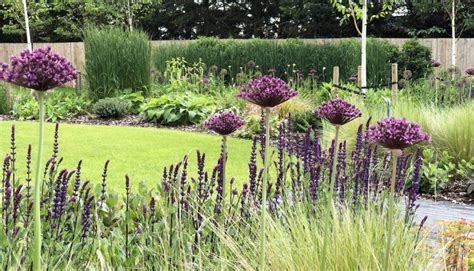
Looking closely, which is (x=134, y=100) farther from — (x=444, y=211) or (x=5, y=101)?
(x=444, y=211)

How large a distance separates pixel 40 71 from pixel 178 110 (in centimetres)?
944

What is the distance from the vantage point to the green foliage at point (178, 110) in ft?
A: 34.3

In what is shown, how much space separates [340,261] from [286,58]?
49.0 feet

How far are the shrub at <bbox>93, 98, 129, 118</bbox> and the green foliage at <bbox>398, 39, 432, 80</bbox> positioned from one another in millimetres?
7256

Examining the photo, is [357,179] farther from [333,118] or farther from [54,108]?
[54,108]

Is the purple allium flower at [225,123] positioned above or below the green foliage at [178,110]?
above

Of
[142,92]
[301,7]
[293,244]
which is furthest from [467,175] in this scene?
[301,7]

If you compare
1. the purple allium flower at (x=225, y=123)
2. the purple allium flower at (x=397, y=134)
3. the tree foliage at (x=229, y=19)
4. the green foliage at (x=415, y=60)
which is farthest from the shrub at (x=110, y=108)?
the tree foliage at (x=229, y=19)

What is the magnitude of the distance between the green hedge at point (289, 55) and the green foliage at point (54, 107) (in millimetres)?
4400

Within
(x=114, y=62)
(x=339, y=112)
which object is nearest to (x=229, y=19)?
(x=114, y=62)

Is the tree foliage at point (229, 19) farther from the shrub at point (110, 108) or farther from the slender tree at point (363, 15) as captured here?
the shrub at point (110, 108)

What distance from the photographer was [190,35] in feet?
110

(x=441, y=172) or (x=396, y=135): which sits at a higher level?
(x=396, y=135)

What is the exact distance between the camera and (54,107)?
11.6m
